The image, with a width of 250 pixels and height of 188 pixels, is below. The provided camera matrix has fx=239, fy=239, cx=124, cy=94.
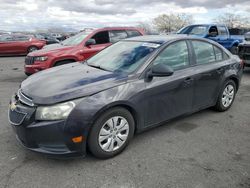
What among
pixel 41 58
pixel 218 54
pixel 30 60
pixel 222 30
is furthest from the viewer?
pixel 222 30

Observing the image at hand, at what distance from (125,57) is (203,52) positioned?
4.93 ft

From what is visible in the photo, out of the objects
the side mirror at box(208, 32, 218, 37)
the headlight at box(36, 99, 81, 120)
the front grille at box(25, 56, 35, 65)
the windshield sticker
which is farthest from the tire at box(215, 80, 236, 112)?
the side mirror at box(208, 32, 218, 37)

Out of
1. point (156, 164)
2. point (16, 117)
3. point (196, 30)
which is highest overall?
point (196, 30)

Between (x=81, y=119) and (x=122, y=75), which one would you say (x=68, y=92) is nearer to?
(x=81, y=119)

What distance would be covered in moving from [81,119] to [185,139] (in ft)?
5.73

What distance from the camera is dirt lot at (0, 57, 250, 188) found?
8.73 ft

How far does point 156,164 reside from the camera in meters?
3.00

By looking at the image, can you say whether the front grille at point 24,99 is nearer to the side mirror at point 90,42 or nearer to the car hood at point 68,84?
the car hood at point 68,84

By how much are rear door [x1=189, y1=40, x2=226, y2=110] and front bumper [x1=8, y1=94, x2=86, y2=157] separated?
2.23 meters

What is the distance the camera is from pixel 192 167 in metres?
2.93

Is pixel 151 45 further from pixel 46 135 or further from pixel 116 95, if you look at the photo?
pixel 46 135

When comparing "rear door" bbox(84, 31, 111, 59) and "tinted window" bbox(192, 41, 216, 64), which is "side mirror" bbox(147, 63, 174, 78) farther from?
"rear door" bbox(84, 31, 111, 59)

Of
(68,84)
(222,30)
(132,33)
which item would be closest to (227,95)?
(68,84)

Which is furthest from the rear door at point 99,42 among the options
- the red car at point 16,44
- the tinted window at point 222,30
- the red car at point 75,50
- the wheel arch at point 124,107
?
the red car at point 16,44
